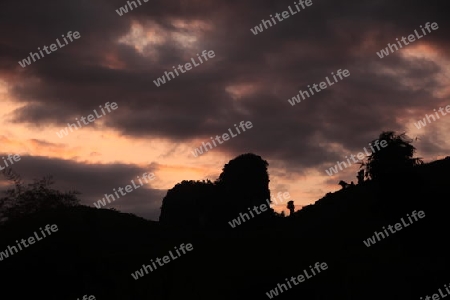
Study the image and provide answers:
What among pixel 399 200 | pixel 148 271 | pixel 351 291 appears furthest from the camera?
pixel 399 200

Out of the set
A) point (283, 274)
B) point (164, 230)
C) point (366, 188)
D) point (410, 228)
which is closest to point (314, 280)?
point (283, 274)

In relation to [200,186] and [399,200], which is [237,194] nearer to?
[200,186]

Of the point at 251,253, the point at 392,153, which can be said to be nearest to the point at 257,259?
the point at 251,253

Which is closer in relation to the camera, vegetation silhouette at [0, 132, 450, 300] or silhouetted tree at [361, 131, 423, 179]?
vegetation silhouette at [0, 132, 450, 300]

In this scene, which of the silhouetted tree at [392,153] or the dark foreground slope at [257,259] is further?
the silhouetted tree at [392,153]

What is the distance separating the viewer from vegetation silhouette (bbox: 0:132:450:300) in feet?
104

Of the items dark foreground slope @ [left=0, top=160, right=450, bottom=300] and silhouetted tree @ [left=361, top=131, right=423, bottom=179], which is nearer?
dark foreground slope @ [left=0, top=160, right=450, bottom=300]

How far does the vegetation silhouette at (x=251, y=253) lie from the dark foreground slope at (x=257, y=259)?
8 cm

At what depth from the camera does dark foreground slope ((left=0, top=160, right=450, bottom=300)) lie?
103 ft

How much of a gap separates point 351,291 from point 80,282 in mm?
19222

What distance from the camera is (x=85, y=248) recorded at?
39.2 metres

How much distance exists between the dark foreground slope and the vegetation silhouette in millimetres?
80

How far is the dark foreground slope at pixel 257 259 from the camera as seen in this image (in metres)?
31.5

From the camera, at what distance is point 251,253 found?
4069 cm
